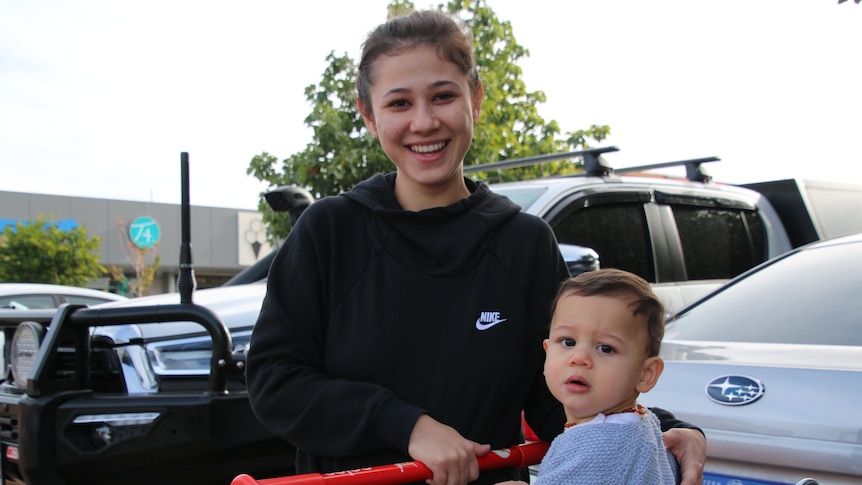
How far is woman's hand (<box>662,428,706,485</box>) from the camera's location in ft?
5.17

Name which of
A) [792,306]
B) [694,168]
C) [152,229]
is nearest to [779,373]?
[792,306]

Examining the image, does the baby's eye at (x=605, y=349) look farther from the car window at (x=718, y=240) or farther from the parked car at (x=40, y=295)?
the parked car at (x=40, y=295)

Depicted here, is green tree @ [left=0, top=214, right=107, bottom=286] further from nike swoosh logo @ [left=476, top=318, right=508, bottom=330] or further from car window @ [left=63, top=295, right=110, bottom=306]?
nike swoosh logo @ [left=476, top=318, right=508, bottom=330]

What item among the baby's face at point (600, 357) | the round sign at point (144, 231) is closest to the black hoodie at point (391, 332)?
the baby's face at point (600, 357)

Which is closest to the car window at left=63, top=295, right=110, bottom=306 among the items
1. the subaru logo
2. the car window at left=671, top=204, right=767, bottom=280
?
the car window at left=671, top=204, right=767, bottom=280

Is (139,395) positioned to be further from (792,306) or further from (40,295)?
(40,295)

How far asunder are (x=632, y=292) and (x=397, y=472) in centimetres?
54

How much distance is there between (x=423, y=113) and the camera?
1.79m

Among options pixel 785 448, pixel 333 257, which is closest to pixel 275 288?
pixel 333 257

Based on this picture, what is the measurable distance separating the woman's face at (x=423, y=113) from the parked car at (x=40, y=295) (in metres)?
6.91

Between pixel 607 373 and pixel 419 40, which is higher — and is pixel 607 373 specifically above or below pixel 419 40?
below

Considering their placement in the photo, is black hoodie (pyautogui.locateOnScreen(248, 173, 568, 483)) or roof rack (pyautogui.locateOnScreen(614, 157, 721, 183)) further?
roof rack (pyautogui.locateOnScreen(614, 157, 721, 183))

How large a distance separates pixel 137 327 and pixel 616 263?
2.70 meters

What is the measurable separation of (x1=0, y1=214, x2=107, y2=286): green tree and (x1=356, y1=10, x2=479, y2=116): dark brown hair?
25.5 metres
